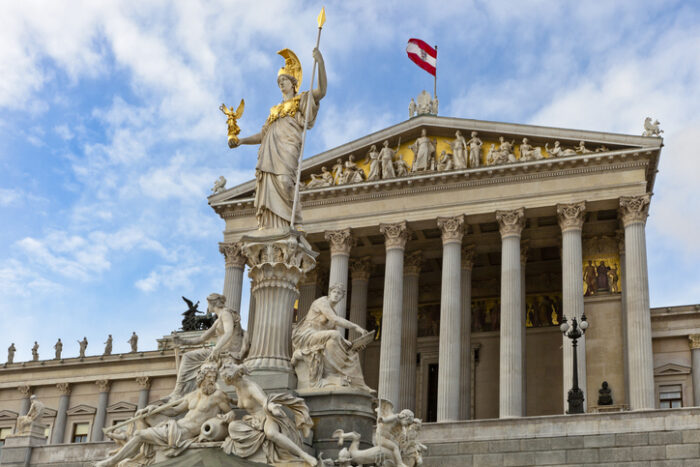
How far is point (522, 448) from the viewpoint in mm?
27344

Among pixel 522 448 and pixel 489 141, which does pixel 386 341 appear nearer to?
pixel 489 141

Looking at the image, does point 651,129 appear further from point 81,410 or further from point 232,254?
point 81,410

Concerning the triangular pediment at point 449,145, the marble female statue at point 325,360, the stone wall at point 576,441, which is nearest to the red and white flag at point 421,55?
the triangular pediment at point 449,145

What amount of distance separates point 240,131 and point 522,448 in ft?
53.4

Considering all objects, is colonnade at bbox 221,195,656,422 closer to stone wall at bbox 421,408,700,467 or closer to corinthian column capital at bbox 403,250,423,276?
corinthian column capital at bbox 403,250,423,276

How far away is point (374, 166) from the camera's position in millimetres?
47781

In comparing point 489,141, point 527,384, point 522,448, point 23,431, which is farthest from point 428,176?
point 23,431

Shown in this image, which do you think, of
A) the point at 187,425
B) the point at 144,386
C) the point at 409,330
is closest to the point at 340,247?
the point at 409,330

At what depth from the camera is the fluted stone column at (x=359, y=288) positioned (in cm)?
4878

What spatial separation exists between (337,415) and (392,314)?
105ft

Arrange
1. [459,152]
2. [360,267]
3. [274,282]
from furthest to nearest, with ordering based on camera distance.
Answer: [360,267], [459,152], [274,282]

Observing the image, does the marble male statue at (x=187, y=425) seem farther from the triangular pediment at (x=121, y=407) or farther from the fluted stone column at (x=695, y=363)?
the triangular pediment at (x=121, y=407)

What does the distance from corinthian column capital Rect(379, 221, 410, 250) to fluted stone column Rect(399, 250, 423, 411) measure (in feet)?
10.1

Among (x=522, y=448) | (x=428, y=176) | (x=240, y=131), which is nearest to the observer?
(x=240, y=131)
